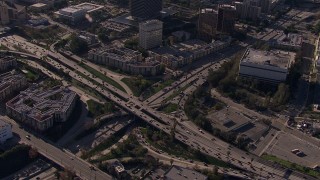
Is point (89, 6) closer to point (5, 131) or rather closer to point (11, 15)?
point (11, 15)

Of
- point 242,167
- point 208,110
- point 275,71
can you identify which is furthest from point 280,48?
point 242,167

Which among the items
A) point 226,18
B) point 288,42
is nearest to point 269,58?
point 288,42

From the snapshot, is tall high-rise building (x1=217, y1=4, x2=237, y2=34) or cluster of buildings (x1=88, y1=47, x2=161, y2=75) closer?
cluster of buildings (x1=88, y1=47, x2=161, y2=75)

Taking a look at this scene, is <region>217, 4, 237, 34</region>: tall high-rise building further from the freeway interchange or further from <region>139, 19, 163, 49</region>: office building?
the freeway interchange

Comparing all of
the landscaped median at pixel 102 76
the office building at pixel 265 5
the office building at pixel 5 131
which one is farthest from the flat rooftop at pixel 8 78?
the office building at pixel 265 5

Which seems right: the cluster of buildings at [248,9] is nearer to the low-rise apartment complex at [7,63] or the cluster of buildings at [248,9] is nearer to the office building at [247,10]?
the office building at [247,10]

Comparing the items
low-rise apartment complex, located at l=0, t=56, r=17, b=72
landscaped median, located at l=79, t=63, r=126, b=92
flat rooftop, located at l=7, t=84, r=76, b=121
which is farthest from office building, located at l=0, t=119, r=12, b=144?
low-rise apartment complex, located at l=0, t=56, r=17, b=72
